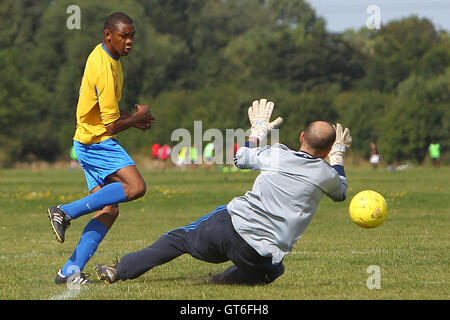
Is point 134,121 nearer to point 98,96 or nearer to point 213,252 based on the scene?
point 98,96

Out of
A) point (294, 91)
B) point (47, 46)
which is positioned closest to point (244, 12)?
point (294, 91)

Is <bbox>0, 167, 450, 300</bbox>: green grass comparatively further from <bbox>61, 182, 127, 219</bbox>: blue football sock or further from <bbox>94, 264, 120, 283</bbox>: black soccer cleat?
<bbox>61, 182, 127, 219</bbox>: blue football sock

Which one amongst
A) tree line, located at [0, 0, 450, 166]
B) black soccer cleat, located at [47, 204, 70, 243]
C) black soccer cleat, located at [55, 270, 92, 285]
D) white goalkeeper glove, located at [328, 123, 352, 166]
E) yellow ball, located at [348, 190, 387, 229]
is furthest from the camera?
tree line, located at [0, 0, 450, 166]

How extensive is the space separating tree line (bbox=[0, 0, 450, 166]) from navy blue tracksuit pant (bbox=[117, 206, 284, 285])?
53410 millimetres

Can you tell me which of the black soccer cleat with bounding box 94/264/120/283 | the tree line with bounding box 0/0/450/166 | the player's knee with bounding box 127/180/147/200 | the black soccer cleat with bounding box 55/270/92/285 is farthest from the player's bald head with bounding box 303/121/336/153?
the tree line with bounding box 0/0/450/166

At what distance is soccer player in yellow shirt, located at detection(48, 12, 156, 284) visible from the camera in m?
7.68

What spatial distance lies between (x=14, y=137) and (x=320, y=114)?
25.8 m

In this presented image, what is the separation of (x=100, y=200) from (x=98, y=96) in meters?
0.97

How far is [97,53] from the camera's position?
7.79 m

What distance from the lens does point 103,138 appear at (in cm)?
783

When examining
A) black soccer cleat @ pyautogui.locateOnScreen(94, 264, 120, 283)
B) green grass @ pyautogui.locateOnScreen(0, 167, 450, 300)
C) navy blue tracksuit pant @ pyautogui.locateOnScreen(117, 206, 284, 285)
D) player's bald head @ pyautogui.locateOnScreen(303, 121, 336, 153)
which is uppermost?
player's bald head @ pyautogui.locateOnScreen(303, 121, 336, 153)

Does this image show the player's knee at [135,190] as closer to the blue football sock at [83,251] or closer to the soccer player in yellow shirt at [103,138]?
the soccer player in yellow shirt at [103,138]

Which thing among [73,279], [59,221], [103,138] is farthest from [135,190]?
[73,279]
